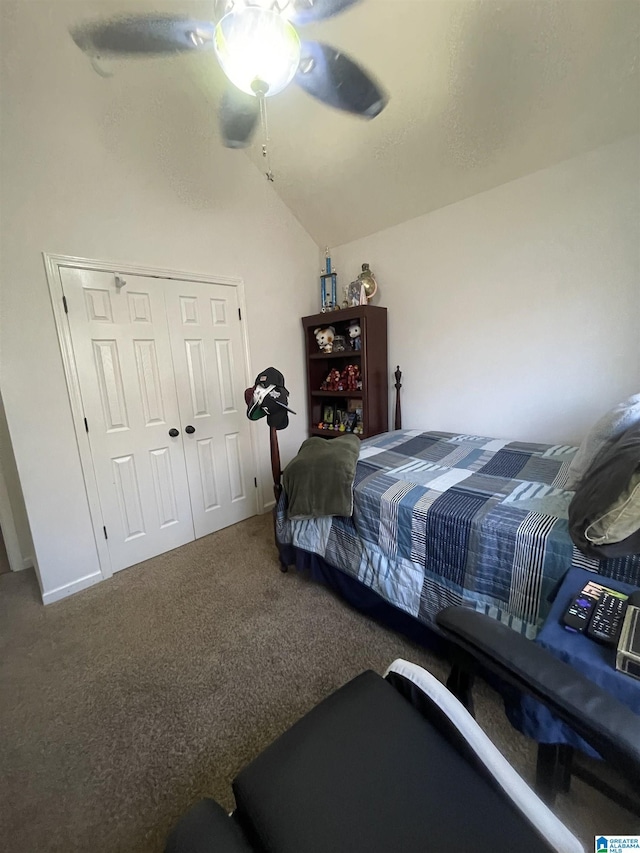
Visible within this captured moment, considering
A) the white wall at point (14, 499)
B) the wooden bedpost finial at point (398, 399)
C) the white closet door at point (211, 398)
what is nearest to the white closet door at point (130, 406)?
the white closet door at point (211, 398)

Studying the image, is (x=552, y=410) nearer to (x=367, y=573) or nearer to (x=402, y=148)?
(x=367, y=573)

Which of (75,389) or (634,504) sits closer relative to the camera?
(634,504)

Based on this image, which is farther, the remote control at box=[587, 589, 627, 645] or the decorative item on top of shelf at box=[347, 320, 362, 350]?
the decorative item on top of shelf at box=[347, 320, 362, 350]

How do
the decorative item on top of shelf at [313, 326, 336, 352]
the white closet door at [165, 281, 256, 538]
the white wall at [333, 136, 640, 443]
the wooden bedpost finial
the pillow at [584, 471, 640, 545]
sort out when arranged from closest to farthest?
the pillow at [584, 471, 640, 545] < the white wall at [333, 136, 640, 443] < the white closet door at [165, 281, 256, 538] < the wooden bedpost finial < the decorative item on top of shelf at [313, 326, 336, 352]

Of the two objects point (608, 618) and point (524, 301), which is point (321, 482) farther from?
point (524, 301)

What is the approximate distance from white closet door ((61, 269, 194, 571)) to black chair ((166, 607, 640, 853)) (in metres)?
1.95

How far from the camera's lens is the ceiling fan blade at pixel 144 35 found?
1.22 meters

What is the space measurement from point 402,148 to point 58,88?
1.98 m

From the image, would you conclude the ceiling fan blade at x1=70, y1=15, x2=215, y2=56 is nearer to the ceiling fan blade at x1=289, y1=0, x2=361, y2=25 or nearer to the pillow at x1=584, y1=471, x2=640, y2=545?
the ceiling fan blade at x1=289, y1=0, x2=361, y2=25

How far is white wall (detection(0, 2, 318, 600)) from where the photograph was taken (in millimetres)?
1773

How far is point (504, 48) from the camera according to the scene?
1603 millimetres

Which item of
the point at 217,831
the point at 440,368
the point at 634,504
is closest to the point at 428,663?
the point at 634,504

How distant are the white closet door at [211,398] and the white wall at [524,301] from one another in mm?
1362

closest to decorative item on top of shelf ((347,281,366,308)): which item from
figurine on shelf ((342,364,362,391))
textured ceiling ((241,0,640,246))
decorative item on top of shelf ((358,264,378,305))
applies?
decorative item on top of shelf ((358,264,378,305))
